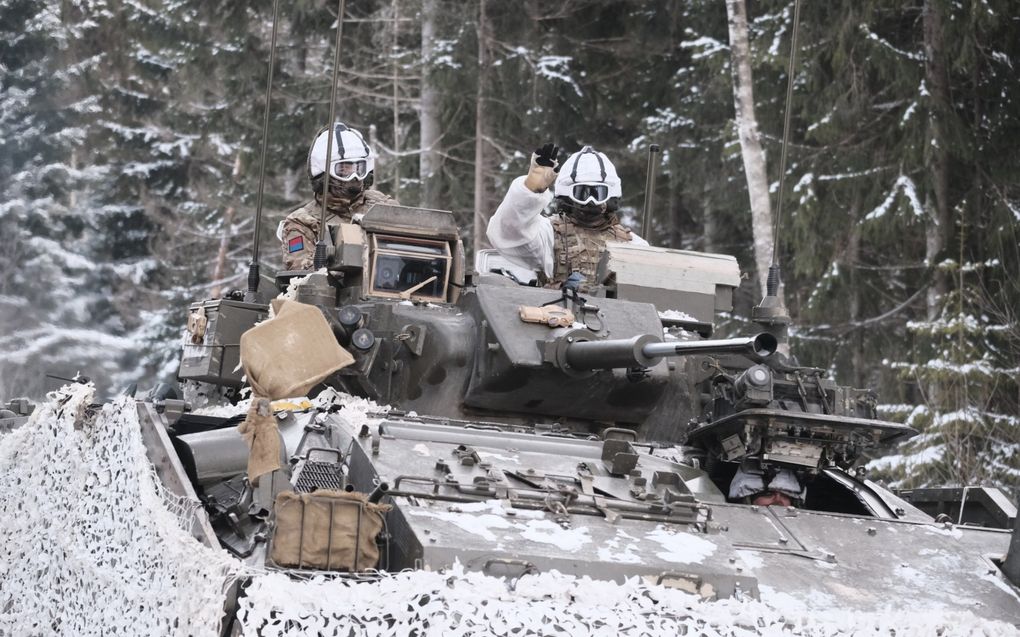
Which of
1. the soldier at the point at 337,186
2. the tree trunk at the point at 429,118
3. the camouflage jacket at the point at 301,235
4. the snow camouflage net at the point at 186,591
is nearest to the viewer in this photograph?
the snow camouflage net at the point at 186,591

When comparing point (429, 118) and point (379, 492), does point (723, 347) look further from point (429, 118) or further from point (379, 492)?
point (429, 118)

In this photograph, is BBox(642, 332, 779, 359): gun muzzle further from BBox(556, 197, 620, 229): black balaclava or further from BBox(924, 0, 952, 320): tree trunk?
BBox(924, 0, 952, 320): tree trunk

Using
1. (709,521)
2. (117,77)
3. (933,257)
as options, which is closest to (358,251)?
(709,521)

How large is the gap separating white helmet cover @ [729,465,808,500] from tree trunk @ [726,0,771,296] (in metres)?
10.4

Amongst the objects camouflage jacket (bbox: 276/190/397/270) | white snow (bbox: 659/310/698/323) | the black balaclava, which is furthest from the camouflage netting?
the black balaclava

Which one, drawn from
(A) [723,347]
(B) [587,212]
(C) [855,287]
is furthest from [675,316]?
(C) [855,287]

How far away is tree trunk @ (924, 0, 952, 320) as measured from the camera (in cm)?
1831

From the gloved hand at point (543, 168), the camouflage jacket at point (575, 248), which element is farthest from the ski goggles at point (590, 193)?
the gloved hand at point (543, 168)

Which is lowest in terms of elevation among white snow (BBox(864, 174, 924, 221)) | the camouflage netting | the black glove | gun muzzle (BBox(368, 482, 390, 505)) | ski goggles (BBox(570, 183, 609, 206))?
the camouflage netting

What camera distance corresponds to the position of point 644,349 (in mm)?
7945

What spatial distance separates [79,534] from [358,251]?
246 centimetres

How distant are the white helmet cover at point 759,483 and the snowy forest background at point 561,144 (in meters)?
7.21

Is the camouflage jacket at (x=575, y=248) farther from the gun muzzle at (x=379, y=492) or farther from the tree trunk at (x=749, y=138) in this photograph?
the tree trunk at (x=749, y=138)

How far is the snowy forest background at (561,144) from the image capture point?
18344 mm
